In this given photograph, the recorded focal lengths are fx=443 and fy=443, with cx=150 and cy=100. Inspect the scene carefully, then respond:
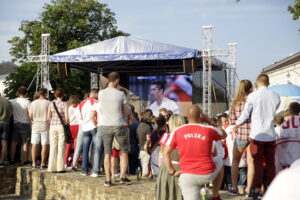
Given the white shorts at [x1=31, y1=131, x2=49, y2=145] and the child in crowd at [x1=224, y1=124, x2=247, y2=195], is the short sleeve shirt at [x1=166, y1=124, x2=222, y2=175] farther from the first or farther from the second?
the white shorts at [x1=31, y1=131, x2=49, y2=145]

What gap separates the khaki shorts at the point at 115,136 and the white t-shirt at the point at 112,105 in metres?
0.08

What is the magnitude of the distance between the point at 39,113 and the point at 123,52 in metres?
8.41

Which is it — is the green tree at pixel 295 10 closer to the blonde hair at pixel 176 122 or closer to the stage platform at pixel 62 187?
the stage platform at pixel 62 187

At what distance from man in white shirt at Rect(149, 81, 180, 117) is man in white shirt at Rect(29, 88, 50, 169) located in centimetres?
1073

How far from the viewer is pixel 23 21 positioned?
39.4 meters

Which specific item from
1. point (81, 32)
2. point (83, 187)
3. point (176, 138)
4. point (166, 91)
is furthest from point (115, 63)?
point (81, 32)

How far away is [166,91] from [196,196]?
16211 millimetres

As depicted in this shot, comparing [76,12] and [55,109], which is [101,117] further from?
[76,12]

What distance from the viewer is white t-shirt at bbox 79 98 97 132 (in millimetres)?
8492

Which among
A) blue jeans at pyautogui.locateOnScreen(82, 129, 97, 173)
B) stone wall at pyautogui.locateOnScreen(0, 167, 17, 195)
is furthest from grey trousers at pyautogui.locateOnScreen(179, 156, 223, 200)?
stone wall at pyautogui.locateOnScreen(0, 167, 17, 195)

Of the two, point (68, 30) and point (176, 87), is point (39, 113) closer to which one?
point (176, 87)

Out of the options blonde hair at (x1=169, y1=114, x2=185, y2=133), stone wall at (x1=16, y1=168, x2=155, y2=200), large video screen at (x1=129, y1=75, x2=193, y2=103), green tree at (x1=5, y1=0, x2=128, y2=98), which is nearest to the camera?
blonde hair at (x1=169, y1=114, x2=185, y2=133)

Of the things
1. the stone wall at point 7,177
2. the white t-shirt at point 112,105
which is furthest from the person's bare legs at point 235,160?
the stone wall at point 7,177

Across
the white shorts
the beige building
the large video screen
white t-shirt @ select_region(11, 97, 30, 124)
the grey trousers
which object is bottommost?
the grey trousers
